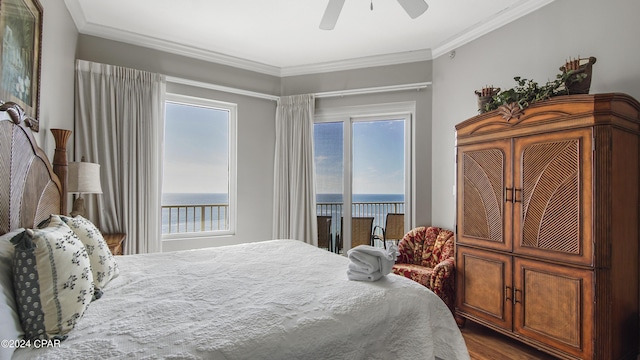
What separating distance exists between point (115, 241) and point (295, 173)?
2133 millimetres

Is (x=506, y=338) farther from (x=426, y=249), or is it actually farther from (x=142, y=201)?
(x=142, y=201)

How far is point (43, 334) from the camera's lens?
3.47 ft

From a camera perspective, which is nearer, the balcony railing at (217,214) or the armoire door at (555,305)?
the armoire door at (555,305)

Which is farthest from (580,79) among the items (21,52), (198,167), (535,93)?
(198,167)

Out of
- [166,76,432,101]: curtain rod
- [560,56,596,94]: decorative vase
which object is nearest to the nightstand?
[166,76,432,101]: curtain rod

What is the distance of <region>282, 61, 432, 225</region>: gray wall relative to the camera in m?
3.84

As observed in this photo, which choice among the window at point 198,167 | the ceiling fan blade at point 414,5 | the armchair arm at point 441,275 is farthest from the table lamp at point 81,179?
the armchair arm at point 441,275

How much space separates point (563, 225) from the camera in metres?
2.11

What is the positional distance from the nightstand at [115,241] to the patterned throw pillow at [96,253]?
1094 mm

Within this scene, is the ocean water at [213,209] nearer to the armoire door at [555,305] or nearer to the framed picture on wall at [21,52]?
the armoire door at [555,305]

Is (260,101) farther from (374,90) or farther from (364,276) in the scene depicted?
(364,276)

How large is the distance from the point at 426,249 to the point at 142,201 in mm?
3055

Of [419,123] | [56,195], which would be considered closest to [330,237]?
[419,123]

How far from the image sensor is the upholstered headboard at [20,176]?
1421mm
